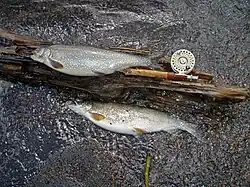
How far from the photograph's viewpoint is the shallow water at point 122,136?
2.09 metres

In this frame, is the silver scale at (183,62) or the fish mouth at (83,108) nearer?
the silver scale at (183,62)

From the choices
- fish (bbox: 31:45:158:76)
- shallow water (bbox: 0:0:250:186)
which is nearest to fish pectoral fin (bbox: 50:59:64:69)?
fish (bbox: 31:45:158:76)

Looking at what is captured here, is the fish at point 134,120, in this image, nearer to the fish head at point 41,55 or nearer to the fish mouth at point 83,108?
the fish mouth at point 83,108

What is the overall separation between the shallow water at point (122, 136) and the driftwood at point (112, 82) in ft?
0.21

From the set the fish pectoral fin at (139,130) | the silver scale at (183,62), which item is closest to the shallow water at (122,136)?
the fish pectoral fin at (139,130)

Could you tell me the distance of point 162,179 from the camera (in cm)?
207

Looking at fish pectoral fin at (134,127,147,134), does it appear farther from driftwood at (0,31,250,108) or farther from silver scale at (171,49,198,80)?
silver scale at (171,49,198,80)

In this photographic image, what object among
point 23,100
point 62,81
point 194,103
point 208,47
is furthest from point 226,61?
point 23,100

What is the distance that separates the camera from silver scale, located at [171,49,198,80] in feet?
6.63

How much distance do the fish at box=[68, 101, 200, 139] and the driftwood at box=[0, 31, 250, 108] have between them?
0.05 m

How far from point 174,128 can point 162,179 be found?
0.65 feet

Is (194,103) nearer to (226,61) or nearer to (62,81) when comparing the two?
(226,61)

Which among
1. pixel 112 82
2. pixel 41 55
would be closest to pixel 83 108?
pixel 112 82

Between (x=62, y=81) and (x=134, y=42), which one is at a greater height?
Answer: (x=134, y=42)
